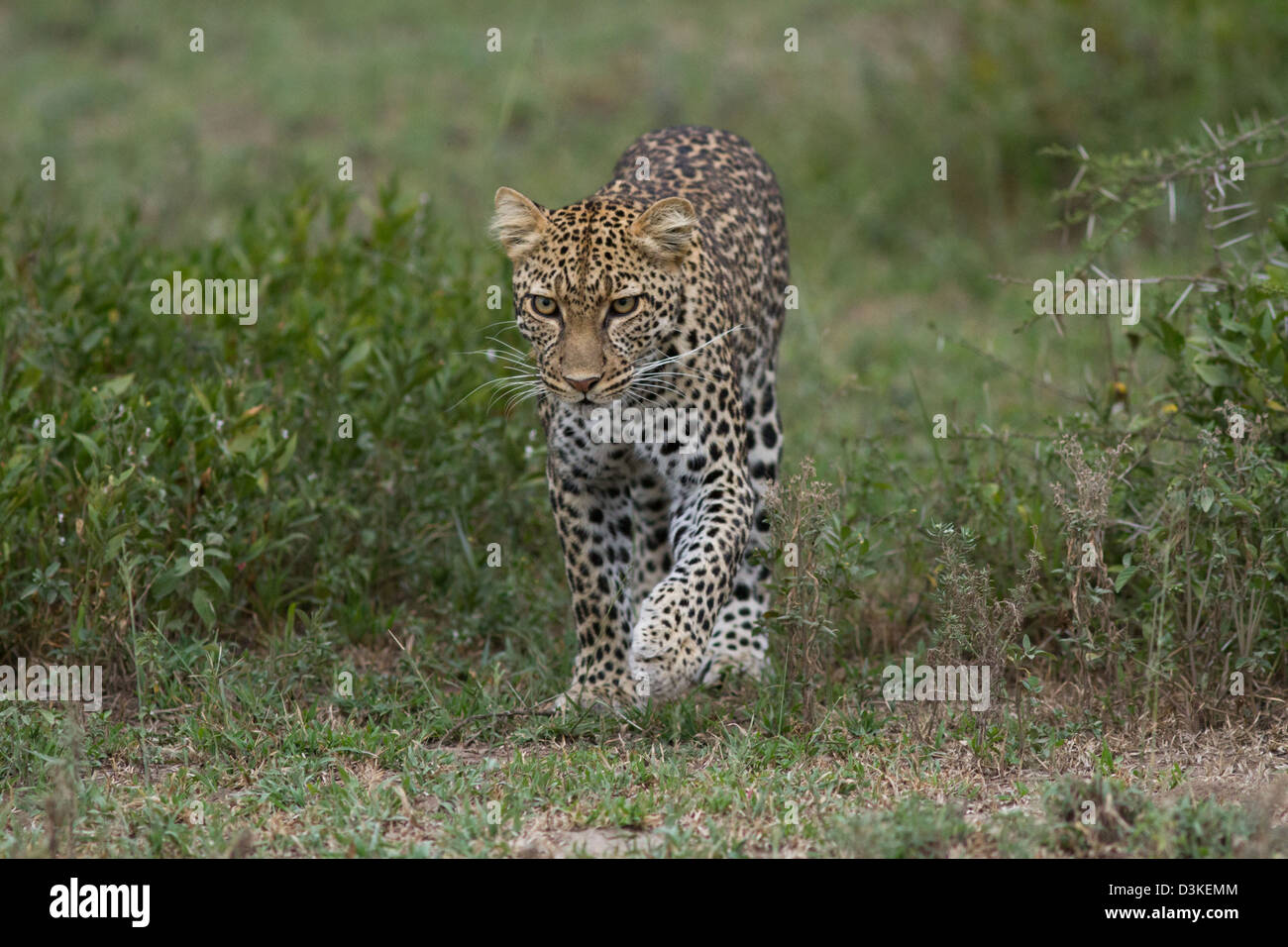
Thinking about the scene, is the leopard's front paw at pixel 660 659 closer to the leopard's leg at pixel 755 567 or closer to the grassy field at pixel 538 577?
the grassy field at pixel 538 577

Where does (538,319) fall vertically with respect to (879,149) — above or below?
below

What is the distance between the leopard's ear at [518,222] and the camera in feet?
20.2

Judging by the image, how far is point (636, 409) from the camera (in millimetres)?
6062

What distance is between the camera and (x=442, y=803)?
524 cm

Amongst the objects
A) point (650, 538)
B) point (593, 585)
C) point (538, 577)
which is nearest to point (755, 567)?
point (650, 538)

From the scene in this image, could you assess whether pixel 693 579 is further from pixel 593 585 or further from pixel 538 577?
pixel 538 577

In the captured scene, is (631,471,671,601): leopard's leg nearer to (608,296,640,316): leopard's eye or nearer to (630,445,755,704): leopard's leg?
(630,445,755,704): leopard's leg

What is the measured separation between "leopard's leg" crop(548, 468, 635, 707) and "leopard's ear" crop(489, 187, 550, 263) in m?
0.92

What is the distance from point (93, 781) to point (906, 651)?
10.8ft

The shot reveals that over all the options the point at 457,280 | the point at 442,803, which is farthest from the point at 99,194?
the point at 442,803

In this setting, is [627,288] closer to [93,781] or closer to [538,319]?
[538,319]

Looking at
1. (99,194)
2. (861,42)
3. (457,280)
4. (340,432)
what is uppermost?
(861,42)

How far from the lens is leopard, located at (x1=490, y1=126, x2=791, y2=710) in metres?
5.86

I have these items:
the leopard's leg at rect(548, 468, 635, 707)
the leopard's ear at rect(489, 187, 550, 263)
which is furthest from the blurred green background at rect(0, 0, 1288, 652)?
the leopard's ear at rect(489, 187, 550, 263)
